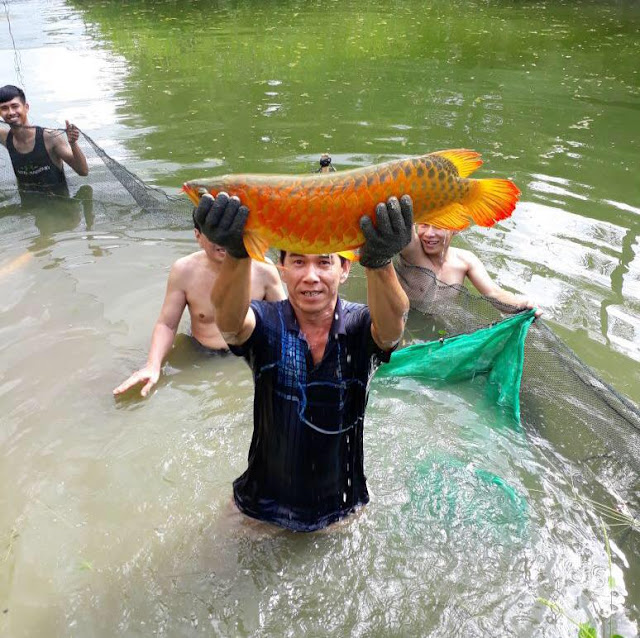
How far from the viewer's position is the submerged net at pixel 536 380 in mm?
3670

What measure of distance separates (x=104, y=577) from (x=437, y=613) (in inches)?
72.2

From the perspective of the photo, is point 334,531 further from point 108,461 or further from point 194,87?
point 194,87

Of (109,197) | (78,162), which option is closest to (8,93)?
(78,162)

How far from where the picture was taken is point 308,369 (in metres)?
2.65

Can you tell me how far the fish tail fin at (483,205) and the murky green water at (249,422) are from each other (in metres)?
1.95

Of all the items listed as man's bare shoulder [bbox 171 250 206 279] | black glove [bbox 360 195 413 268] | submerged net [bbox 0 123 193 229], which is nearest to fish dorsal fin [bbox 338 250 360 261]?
black glove [bbox 360 195 413 268]

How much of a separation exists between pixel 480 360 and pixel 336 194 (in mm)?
2949

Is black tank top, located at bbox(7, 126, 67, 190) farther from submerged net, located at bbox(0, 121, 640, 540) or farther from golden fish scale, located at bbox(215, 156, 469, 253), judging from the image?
golden fish scale, located at bbox(215, 156, 469, 253)

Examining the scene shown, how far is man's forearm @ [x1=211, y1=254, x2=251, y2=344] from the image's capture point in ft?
7.32

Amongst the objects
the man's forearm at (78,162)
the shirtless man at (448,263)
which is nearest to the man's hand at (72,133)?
the man's forearm at (78,162)

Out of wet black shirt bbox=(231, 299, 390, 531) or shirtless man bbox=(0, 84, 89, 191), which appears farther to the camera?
shirtless man bbox=(0, 84, 89, 191)

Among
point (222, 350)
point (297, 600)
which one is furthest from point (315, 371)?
point (222, 350)

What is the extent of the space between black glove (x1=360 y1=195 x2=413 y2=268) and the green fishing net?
2.36m

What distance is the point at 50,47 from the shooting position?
1641 centimetres
